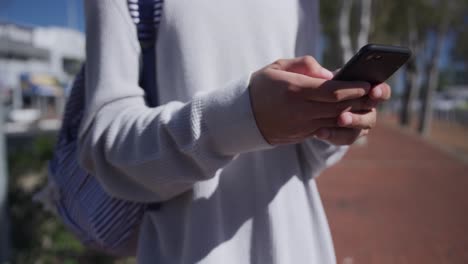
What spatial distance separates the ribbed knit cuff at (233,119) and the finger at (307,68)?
0.07 m

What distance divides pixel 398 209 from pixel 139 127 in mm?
5366

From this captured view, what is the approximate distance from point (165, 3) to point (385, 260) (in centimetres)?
370

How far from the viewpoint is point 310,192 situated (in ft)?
2.92

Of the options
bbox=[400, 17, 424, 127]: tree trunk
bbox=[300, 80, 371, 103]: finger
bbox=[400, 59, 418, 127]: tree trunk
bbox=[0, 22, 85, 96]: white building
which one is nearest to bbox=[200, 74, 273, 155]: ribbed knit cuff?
bbox=[300, 80, 371, 103]: finger

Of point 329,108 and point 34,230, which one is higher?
point 329,108

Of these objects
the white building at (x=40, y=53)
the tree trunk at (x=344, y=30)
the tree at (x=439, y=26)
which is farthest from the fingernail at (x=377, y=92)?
the white building at (x=40, y=53)

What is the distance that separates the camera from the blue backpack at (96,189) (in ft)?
2.65

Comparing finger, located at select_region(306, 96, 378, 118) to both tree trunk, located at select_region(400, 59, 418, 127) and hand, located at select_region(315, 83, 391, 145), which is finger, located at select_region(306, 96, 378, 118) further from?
tree trunk, located at select_region(400, 59, 418, 127)

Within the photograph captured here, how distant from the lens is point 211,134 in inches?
25.5

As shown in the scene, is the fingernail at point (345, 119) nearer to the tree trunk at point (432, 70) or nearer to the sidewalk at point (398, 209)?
the sidewalk at point (398, 209)

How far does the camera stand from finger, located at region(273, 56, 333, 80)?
1.98ft

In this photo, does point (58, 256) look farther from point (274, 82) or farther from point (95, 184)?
point (274, 82)

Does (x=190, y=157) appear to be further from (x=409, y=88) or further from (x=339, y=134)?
(x=409, y=88)

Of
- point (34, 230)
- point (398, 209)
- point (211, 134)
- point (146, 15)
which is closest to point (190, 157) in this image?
point (211, 134)
